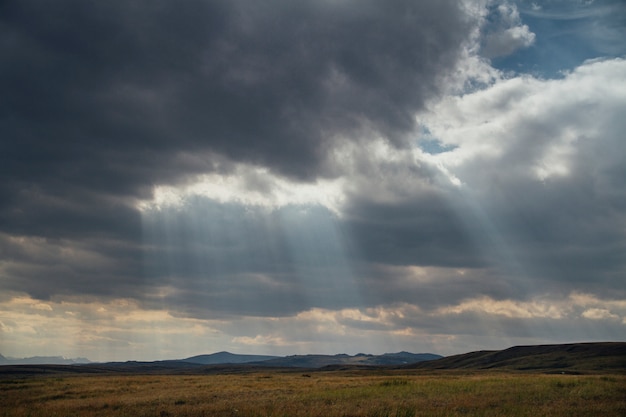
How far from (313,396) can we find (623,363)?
103 metres

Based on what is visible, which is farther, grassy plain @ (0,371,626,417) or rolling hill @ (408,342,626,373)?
rolling hill @ (408,342,626,373)

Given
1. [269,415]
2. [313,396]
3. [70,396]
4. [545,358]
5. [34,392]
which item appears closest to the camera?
[269,415]

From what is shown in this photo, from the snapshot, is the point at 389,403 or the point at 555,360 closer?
the point at 389,403

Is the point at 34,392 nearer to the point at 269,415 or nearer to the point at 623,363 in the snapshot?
the point at 269,415

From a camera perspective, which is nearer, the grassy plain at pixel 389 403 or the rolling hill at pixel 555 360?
the grassy plain at pixel 389 403

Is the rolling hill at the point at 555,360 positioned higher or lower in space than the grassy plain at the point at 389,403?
lower

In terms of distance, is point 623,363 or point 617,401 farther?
point 623,363

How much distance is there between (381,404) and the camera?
100 ft

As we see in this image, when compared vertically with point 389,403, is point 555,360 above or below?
below

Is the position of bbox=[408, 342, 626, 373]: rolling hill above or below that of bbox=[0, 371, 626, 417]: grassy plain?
below

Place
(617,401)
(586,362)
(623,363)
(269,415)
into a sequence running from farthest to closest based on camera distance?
(586,362) → (623,363) → (617,401) → (269,415)

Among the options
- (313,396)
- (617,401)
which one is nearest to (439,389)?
(313,396)

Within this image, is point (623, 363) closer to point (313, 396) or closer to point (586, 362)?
point (586, 362)

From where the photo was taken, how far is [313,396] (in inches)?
1453
